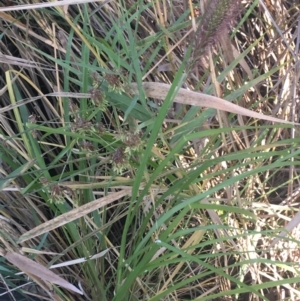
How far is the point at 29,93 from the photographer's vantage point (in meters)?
0.75

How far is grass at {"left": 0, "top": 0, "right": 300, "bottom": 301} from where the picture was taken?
53 centimetres

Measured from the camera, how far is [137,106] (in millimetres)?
573

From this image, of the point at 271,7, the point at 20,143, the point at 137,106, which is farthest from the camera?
the point at 271,7

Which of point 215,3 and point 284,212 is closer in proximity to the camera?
point 215,3

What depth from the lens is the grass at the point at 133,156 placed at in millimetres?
529

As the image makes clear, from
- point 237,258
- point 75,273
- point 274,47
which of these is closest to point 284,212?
point 237,258

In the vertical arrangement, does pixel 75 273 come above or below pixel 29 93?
below

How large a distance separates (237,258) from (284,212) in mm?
134

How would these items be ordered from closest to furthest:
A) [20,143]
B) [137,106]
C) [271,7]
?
[137,106] → [20,143] → [271,7]

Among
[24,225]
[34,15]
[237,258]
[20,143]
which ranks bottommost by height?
[237,258]

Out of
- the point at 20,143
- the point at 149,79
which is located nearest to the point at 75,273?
the point at 20,143

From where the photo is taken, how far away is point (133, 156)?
22.7 inches

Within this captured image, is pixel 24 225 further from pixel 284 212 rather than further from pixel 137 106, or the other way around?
pixel 284 212

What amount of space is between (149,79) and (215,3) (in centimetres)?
34
